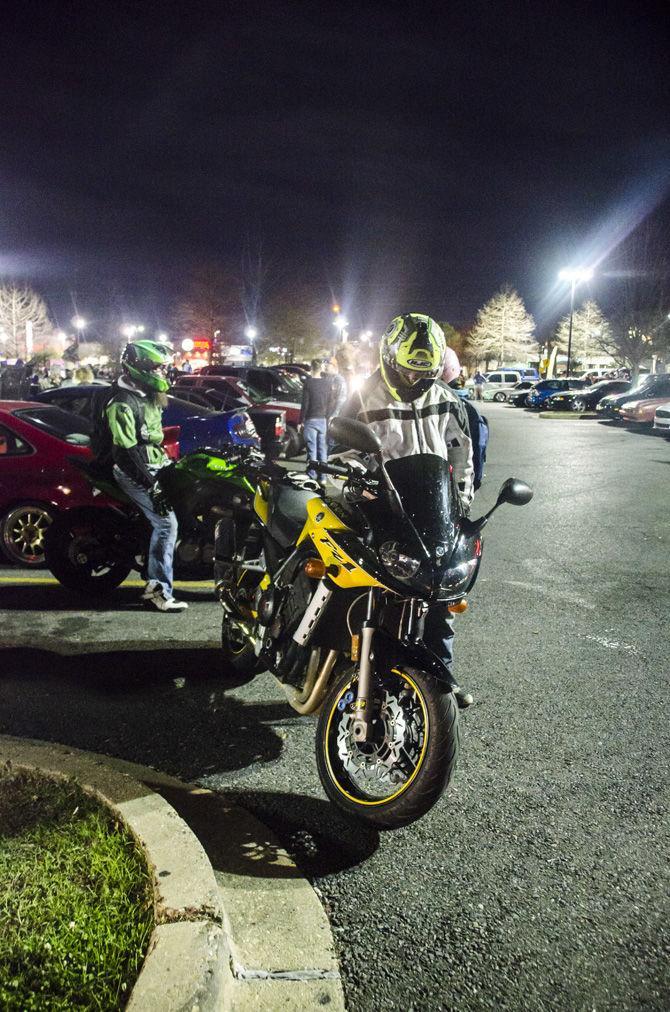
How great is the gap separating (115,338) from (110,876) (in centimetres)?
9193

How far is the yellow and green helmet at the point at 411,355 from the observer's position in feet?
12.3

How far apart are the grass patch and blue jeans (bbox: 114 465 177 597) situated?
2.91 meters

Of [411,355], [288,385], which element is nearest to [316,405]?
[288,385]

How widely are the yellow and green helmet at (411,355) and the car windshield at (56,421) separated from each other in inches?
177

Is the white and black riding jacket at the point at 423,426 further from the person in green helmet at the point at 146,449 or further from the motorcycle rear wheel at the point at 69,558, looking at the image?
the motorcycle rear wheel at the point at 69,558

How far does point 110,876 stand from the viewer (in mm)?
2588

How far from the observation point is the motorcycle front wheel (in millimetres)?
2861

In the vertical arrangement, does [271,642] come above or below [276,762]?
above

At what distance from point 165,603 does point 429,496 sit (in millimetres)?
3403

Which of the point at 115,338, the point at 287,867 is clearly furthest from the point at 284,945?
the point at 115,338

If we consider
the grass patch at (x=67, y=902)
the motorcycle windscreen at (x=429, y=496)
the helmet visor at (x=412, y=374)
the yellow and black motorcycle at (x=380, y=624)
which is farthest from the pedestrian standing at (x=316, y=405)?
the grass patch at (x=67, y=902)

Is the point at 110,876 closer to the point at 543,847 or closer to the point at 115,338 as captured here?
the point at 543,847

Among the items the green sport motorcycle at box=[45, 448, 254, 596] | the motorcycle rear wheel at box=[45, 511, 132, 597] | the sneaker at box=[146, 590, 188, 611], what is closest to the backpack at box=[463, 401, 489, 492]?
the green sport motorcycle at box=[45, 448, 254, 596]

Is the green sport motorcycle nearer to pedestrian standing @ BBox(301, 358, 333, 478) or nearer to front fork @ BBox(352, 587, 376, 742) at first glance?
front fork @ BBox(352, 587, 376, 742)
